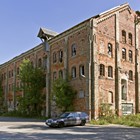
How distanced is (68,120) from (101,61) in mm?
11117

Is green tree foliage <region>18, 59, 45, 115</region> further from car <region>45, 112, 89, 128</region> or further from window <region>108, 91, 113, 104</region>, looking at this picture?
Answer: car <region>45, 112, 89, 128</region>

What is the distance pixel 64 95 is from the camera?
3569cm

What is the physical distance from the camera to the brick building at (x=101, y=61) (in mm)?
34656

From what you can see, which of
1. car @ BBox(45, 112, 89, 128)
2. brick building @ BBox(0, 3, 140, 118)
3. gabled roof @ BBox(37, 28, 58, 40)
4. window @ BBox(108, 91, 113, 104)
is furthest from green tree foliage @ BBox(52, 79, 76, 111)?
gabled roof @ BBox(37, 28, 58, 40)

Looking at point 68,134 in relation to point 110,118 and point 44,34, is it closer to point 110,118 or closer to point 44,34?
point 110,118

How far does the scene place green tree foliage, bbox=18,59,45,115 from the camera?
144ft

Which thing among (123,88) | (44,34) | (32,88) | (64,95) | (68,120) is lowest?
(68,120)

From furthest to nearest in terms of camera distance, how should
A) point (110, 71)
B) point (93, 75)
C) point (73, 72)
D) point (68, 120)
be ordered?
point (73, 72)
point (110, 71)
point (93, 75)
point (68, 120)

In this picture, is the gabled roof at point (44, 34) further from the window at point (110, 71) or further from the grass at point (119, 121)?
the grass at point (119, 121)

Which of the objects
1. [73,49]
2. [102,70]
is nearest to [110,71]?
[102,70]

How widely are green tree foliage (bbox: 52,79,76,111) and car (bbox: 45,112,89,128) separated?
22.0 ft

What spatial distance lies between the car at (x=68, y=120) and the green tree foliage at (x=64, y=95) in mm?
6697

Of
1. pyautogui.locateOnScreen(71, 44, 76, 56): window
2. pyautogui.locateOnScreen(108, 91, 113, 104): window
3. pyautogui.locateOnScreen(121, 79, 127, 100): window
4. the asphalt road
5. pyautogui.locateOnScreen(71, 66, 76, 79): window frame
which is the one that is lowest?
the asphalt road

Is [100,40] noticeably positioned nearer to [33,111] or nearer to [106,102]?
[106,102]
